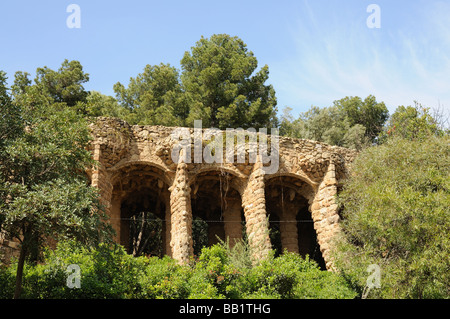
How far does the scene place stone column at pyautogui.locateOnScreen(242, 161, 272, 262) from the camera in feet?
48.7

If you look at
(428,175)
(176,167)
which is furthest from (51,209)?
(428,175)

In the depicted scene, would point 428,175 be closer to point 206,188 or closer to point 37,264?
point 206,188

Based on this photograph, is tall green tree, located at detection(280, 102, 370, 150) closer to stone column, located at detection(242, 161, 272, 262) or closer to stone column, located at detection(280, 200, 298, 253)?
stone column, located at detection(280, 200, 298, 253)

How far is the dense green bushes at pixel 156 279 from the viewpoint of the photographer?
9.77 m

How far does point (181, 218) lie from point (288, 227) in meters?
5.84

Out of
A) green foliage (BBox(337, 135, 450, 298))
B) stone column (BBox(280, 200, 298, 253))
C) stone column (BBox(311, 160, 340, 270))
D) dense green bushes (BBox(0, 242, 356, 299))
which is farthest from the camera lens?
stone column (BBox(280, 200, 298, 253))

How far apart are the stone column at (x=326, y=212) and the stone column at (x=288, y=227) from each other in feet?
6.45

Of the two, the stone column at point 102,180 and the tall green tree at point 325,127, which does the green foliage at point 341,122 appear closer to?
the tall green tree at point 325,127

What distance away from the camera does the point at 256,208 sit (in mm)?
15578

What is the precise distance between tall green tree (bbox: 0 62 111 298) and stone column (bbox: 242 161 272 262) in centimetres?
557

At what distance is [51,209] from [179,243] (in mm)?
5525

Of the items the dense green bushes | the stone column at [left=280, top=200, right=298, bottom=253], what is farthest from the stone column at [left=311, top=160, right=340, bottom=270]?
the dense green bushes

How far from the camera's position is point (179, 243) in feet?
46.0

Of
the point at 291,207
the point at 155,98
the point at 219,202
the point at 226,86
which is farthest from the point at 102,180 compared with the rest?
the point at 155,98
